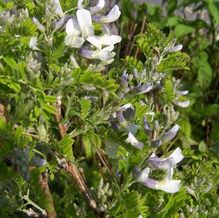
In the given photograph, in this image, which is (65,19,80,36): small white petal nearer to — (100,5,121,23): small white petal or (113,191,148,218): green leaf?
(100,5,121,23): small white petal

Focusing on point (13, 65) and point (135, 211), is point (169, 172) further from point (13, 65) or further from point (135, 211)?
point (13, 65)

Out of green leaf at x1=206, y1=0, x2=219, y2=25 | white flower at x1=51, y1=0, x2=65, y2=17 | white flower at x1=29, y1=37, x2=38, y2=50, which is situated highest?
white flower at x1=51, y1=0, x2=65, y2=17

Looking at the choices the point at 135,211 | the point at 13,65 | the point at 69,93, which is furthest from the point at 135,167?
the point at 13,65

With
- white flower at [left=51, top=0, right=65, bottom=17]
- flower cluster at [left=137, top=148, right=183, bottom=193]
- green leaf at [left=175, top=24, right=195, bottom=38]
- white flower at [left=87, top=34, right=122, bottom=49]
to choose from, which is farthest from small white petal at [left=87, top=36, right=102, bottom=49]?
green leaf at [left=175, top=24, right=195, bottom=38]

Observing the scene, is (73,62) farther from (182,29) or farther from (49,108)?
(182,29)

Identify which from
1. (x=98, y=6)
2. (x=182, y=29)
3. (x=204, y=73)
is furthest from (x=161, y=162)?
(x=204, y=73)

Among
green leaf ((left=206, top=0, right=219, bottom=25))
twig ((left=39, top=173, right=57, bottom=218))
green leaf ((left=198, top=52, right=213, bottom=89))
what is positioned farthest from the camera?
green leaf ((left=198, top=52, right=213, bottom=89))

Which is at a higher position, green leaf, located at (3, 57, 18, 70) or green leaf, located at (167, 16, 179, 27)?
green leaf, located at (3, 57, 18, 70)
